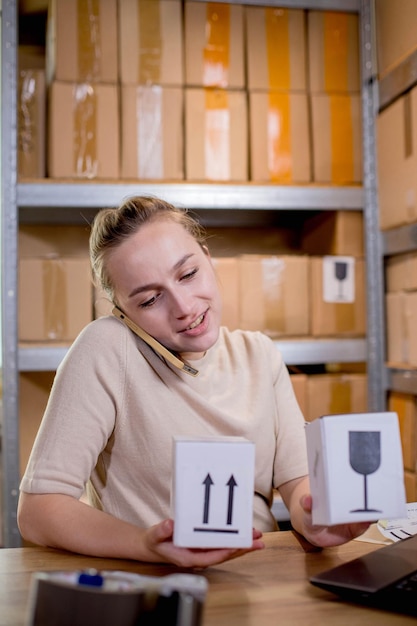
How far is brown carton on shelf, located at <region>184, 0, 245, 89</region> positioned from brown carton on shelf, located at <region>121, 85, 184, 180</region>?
0.10 m

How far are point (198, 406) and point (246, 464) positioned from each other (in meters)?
0.44

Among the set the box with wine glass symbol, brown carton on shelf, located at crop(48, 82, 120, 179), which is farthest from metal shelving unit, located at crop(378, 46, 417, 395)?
the box with wine glass symbol

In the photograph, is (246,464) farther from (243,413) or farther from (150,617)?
(243,413)

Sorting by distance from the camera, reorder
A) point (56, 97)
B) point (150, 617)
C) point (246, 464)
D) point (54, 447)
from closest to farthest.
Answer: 1. point (150, 617)
2. point (246, 464)
3. point (54, 447)
4. point (56, 97)

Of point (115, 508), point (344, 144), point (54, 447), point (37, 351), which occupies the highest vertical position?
point (344, 144)

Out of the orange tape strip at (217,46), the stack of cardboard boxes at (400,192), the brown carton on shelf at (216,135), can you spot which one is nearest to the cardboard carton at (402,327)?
the stack of cardboard boxes at (400,192)

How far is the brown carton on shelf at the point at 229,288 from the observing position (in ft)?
7.48

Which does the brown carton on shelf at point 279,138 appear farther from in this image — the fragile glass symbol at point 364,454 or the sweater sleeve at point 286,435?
the fragile glass symbol at point 364,454

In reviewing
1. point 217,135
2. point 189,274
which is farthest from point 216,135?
point 189,274

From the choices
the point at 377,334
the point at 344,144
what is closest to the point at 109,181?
the point at 344,144

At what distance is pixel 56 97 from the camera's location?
2.22m

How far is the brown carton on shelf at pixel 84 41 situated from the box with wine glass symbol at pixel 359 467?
66.6 inches

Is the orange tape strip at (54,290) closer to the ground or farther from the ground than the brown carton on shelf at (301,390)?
farther from the ground

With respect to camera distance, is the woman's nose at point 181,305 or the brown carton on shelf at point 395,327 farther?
the brown carton on shelf at point 395,327
